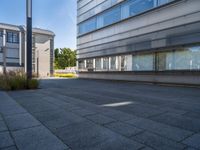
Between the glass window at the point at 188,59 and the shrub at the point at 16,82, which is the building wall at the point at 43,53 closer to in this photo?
the shrub at the point at 16,82

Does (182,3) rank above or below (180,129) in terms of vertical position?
above

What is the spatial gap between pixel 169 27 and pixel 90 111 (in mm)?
11069

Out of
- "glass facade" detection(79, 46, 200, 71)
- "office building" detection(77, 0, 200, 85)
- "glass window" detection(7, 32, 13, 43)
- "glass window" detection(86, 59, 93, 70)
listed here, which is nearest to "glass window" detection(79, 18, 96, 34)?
"office building" detection(77, 0, 200, 85)

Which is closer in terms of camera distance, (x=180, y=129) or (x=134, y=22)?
(x=180, y=129)

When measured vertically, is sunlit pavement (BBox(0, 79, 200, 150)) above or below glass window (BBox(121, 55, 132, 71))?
below

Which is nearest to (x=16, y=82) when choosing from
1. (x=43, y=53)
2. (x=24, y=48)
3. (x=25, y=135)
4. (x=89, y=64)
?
(x=25, y=135)

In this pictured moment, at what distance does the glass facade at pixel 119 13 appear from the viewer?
1530cm

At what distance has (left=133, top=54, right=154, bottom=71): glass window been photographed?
Result: 15328 millimetres

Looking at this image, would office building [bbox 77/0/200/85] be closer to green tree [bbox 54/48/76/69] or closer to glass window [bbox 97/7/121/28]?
glass window [bbox 97/7/121/28]

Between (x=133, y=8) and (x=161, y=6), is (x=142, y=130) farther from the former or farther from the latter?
(x=133, y=8)

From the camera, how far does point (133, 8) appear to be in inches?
668

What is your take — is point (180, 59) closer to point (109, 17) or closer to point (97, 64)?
point (109, 17)

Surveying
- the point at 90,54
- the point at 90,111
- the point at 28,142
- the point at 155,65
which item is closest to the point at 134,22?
the point at 155,65

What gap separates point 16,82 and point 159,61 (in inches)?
436
